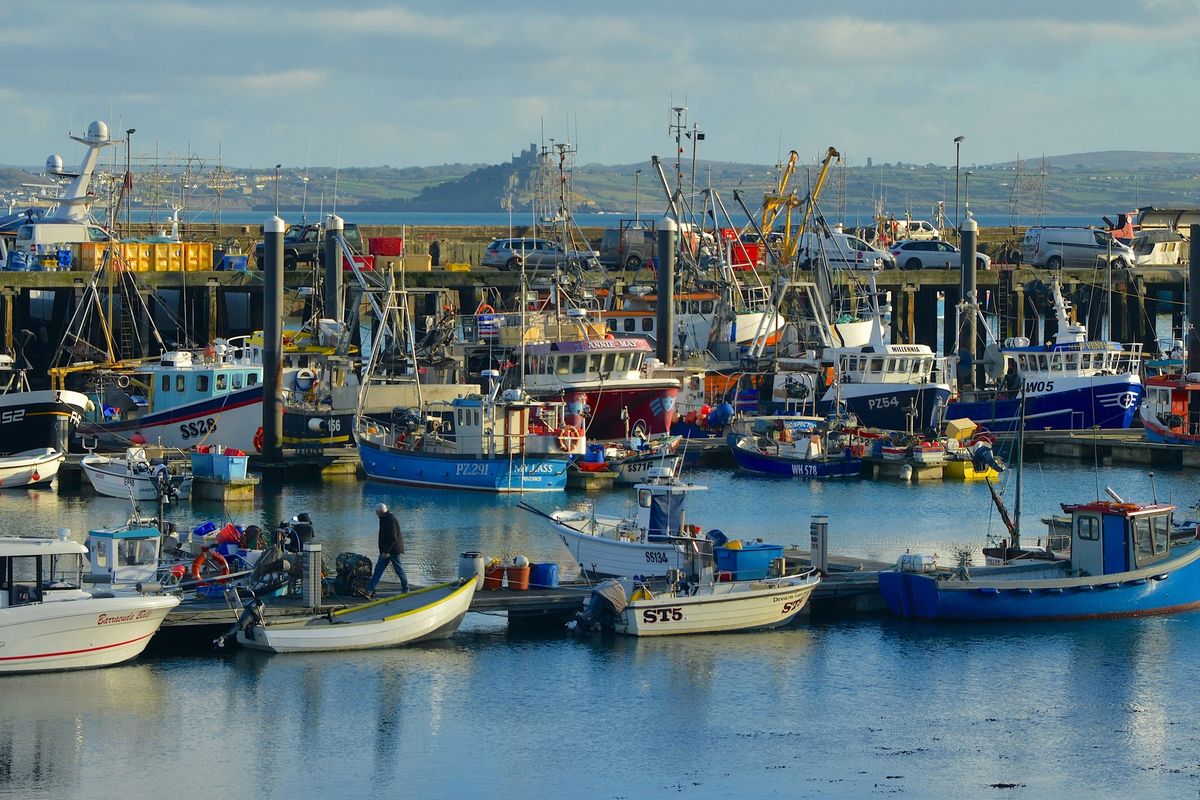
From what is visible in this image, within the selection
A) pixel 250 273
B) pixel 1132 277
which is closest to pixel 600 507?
pixel 250 273

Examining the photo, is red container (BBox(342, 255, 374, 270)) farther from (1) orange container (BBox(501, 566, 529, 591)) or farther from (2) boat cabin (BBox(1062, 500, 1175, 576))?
(2) boat cabin (BBox(1062, 500, 1175, 576))

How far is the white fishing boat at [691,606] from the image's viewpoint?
30.1m

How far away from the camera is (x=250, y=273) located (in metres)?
65.2

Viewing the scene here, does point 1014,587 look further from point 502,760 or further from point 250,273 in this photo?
point 250,273

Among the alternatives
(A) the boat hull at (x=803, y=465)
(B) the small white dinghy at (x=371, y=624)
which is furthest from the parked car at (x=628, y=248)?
(B) the small white dinghy at (x=371, y=624)

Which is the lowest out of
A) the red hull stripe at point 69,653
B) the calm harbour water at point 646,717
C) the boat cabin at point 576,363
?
the calm harbour water at point 646,717

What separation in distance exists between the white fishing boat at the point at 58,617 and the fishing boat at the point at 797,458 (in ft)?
76.9

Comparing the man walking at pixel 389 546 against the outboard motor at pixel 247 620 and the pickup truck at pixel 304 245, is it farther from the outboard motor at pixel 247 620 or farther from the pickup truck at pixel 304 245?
the pickup truck at pixel 304 245

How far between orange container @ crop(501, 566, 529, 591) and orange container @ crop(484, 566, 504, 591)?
136mm

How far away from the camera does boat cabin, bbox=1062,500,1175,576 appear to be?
31.7 m

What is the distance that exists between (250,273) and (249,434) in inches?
659

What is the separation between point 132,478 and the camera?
144ft

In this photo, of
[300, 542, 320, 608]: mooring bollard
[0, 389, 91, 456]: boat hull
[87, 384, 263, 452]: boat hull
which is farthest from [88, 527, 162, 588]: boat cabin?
[87, 384, 263, 452]: boat hull

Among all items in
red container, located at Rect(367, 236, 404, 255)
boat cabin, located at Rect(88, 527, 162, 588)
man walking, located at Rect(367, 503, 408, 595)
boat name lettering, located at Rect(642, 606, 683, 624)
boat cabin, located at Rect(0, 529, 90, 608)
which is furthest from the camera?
red container, located at Rect(367, 236, 404, 255)
